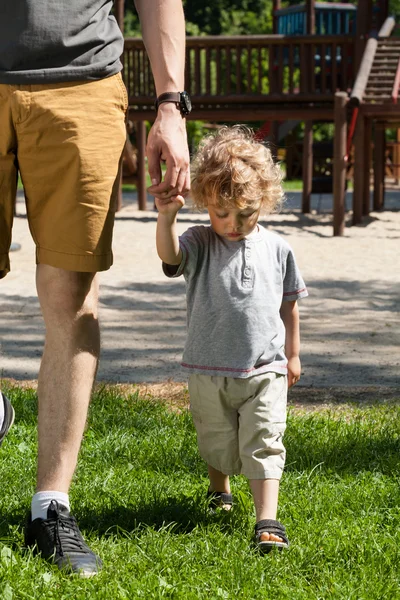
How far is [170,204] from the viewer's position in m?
2.77

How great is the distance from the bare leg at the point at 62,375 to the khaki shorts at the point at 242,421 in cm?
40

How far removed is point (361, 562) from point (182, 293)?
5.84 meters

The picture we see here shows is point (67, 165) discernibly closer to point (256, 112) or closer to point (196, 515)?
point (196, 515)

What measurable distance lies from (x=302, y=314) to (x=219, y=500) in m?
4.26

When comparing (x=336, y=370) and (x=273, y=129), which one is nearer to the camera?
(x=336, y=370)

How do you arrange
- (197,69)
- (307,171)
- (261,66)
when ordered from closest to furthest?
(197,69)
(261,66)
(307,171)

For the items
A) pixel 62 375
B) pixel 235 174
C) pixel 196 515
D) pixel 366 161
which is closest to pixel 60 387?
pixel 62 375

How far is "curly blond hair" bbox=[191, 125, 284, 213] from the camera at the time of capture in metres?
2.97

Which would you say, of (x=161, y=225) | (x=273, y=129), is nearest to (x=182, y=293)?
(x=161, y=225)

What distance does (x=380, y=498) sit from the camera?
10.9ft

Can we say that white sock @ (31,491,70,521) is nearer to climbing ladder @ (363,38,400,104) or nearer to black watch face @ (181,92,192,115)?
black watch face @ (181,92,192,115)

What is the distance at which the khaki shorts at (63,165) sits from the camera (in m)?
2.71

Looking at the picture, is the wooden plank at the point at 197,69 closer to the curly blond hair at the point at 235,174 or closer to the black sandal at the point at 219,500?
the curly blond hair at the point at 235,174

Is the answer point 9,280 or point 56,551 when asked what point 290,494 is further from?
point 9,280
